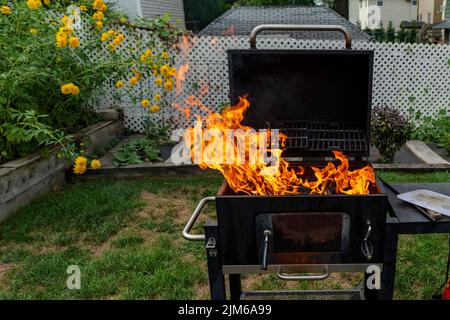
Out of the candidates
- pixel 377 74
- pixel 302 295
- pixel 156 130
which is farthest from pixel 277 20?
pixel 302 295

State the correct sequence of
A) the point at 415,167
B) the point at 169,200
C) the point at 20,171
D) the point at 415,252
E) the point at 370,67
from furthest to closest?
the point at 415,167
the point at 169,200
the point at 20,171
the point at 415,252
the point at 370,67

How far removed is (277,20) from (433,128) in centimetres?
780

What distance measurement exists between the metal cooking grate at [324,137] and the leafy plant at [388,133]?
3.26 meters

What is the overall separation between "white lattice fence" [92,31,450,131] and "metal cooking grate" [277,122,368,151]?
4.91 metres

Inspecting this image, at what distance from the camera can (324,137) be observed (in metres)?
2.41

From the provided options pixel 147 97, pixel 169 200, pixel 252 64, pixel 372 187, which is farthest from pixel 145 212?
pixel 147 97

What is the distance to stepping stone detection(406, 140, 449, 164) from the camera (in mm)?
5574

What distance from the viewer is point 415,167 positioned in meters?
5.16

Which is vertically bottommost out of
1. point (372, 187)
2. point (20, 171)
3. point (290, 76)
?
point (20, 171)

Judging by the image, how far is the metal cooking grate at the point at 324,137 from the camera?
2311 mm

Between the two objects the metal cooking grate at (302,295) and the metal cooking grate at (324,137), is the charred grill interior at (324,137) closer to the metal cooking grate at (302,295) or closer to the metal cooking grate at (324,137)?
the metal cooking grate at (324,137)

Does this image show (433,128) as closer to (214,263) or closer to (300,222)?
(300,222)

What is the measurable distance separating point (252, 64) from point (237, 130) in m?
0.42
